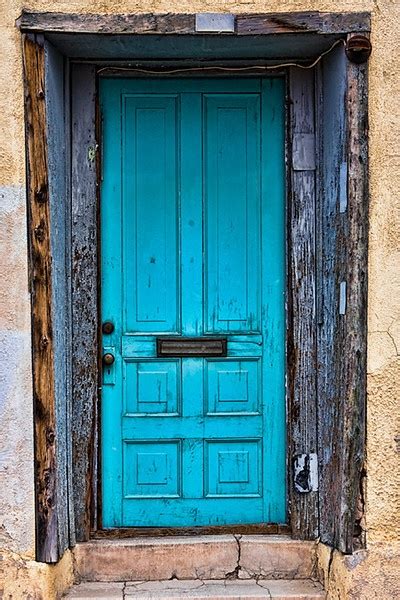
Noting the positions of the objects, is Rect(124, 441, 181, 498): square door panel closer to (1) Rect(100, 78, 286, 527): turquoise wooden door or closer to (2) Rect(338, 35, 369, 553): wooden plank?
(1) Rect(100, 78, 286, 527): turquoise wooden door

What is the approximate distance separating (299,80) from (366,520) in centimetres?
218

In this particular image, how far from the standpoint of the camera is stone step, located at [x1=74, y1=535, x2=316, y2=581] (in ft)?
14.6

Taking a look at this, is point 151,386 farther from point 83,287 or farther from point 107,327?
point 83,287

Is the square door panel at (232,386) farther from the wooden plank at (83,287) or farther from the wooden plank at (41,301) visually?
the wooden plank at (41,301)

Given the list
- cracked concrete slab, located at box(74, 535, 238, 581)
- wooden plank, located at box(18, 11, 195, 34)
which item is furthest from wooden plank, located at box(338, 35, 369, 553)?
wooden plank, located at box(18, 11, 195, 34)

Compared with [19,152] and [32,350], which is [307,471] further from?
[19,152]

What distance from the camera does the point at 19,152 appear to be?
13.5 feet

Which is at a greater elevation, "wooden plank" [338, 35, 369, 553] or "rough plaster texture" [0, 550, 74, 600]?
"wooden plank" [338, 35, 369, 553]

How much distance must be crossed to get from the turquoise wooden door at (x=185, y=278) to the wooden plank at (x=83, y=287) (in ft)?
0.23

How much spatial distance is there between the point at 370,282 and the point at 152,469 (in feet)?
4.78

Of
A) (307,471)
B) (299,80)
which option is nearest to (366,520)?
(307,471)

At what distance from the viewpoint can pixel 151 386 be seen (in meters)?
4.54

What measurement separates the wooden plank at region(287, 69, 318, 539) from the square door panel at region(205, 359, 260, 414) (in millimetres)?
195

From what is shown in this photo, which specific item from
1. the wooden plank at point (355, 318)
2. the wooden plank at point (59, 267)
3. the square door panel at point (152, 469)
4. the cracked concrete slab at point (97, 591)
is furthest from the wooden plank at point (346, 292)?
the wooden plank at point (59, 267)
